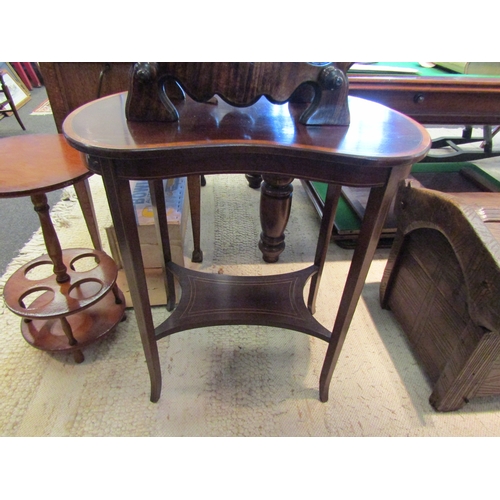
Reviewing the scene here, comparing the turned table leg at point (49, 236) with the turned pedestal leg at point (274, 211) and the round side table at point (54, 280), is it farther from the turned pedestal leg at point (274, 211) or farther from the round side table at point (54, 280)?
the turned pedestal leg at point (274, 211)

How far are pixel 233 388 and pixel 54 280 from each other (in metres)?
0.57

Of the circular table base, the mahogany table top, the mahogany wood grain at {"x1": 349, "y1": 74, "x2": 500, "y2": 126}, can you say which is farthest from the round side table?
the mahogany wood grain at {"x1": 349, "y1": 74, "x2": 500, "y2": 126}

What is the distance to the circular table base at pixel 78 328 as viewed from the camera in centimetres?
92

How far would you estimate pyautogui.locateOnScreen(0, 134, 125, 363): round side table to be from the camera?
729mm

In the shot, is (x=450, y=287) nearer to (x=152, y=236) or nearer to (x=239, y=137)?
(x=239, y=137)

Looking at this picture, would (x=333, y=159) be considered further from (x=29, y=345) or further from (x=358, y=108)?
(x=29, y=345)

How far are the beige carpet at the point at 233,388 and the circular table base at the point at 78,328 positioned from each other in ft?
0.20

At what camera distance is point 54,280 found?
3.10ft

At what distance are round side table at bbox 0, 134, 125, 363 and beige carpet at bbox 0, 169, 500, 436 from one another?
0.06 m

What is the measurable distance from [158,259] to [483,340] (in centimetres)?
88

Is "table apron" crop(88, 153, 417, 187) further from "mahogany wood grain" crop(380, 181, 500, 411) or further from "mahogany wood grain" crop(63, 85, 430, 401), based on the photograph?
"mahogany wood grain" crop(380, 181, 500, 411)

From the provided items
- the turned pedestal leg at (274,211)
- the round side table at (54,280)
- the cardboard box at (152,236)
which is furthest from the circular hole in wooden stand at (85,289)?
the turned pedestal leg at (274,211)

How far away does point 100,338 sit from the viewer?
3.11 feet

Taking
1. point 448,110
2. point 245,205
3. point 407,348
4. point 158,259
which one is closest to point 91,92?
point 158,259
